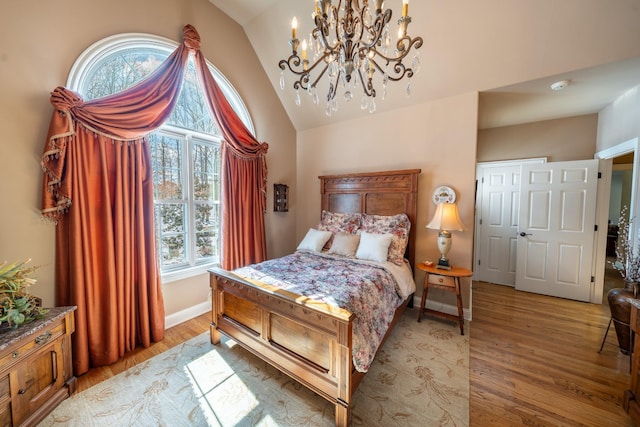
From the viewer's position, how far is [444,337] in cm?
236

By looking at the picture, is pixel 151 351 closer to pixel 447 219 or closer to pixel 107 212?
pixel 107 212

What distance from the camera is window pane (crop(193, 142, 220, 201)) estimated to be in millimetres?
2830

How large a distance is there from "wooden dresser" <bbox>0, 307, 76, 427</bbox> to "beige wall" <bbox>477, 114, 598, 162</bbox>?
18.3ft

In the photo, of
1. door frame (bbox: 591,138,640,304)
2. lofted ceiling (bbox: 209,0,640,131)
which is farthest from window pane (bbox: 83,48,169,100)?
door frame (bbox: 591,138,640,304)

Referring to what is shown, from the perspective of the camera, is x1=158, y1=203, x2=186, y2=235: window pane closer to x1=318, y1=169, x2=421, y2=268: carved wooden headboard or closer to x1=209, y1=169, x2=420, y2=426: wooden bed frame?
x1=209, y1=169, x2=420, y2=426: wooden bed frame

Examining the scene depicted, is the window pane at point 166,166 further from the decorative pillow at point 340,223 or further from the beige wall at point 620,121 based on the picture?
the beige wall at point 620,121

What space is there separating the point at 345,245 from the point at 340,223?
51 cm

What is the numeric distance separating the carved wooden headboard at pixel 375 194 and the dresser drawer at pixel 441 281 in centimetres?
46

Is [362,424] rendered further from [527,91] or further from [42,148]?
[527,91]

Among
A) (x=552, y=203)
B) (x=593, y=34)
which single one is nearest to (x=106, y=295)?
(x=593, y=34)

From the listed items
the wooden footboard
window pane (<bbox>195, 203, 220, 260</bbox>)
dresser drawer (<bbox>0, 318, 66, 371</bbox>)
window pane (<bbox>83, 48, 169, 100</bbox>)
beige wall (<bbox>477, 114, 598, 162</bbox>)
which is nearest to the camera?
dresser drawer (<bbox>0, 318, 66, 371</bbox>)

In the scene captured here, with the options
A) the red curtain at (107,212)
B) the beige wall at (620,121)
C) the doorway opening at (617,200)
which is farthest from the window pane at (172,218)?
the doorway opening at (617,200)

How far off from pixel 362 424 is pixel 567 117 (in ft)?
16.2

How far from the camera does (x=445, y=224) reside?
2537 millimetres
